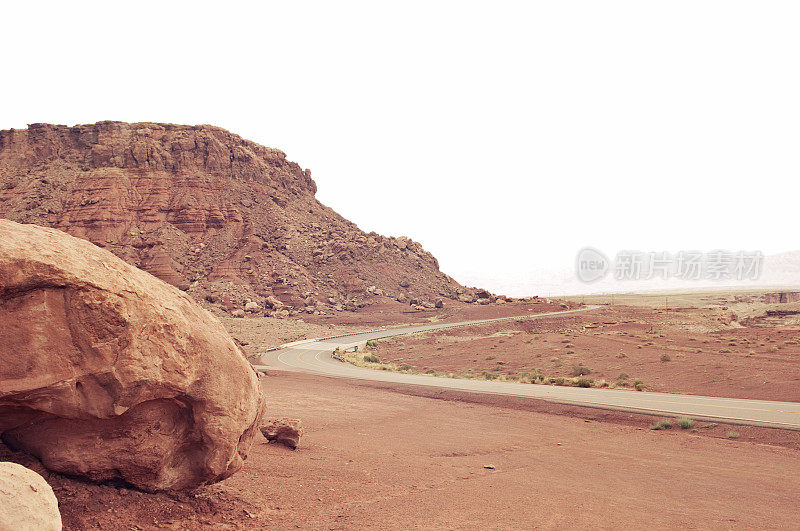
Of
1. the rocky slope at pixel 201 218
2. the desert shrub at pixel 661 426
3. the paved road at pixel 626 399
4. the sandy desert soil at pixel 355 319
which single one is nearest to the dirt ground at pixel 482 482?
the desert shrub at pixel 661 426

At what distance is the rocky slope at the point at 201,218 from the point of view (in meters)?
82.2

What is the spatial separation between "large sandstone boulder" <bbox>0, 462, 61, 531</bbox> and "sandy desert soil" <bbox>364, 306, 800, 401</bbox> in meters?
24.0

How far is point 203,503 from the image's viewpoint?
24.5 ft

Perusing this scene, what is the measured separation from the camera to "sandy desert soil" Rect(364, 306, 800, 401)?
25.0 m

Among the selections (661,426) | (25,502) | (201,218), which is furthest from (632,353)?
(201,218)

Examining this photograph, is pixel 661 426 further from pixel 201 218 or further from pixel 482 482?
pixel 201 218

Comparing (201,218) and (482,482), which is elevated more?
(201,218)

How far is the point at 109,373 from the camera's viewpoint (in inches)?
239

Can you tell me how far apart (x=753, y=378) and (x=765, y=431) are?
10734 millimetres

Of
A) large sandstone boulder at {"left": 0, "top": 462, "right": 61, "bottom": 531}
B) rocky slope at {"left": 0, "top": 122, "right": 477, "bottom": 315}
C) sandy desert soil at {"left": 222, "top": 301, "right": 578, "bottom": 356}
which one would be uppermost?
rocky slope at {"left": 0, "top": 122, "right": 477, "bottom": 315}

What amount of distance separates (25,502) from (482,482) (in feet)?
26.7

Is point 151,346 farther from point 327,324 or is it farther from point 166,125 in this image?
point 166,125

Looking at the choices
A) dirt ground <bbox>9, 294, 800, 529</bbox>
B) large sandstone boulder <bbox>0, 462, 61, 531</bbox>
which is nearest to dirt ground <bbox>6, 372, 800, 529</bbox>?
dirt ground <bbox>9, 294, 800, 529</bbox>

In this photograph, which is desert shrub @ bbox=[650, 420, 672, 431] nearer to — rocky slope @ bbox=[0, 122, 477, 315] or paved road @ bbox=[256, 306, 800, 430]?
paved road @ bbox=[256, 306, 800, 430]
